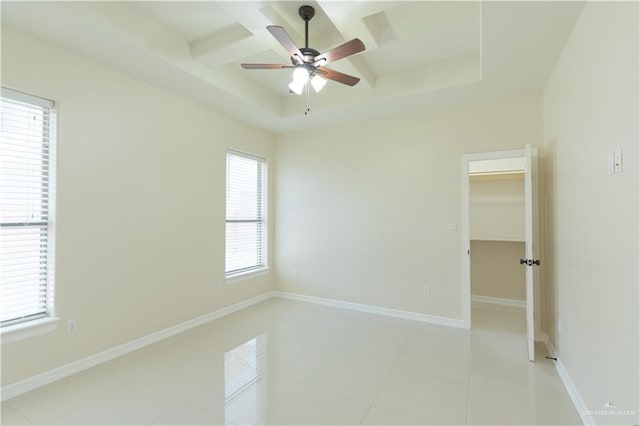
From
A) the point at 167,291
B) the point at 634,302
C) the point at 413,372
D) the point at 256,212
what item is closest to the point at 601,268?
the point at 634,302

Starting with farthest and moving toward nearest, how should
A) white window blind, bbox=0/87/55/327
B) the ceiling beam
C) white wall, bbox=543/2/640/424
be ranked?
1. the ceiling beam
2. white window blind, bbox=0/87/55/327
3. white wall, bbox=543/2/640/424

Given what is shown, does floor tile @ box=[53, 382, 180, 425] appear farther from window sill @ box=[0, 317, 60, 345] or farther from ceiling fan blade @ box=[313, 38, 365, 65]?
ceiling fan blade @ box=[313, 38, 365, 65]

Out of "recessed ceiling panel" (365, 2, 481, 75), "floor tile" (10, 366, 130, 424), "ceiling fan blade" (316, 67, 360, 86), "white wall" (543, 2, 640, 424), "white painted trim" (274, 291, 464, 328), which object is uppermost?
"recessed ceiling panel" (365, 2, 481, 75)

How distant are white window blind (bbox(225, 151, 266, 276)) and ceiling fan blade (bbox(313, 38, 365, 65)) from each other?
2.44 metres

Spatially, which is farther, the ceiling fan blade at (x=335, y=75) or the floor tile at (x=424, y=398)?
the ceiling fan blade at (x=335, y=75)

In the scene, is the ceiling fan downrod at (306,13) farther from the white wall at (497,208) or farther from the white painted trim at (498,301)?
the white painted trim at (498,301)

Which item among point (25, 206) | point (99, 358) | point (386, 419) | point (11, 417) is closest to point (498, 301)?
point (386, 419)

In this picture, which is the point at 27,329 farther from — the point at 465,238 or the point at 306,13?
the point at 465,238

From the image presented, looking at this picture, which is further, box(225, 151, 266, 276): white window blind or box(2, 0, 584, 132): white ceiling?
box(225, 151, 266, 276): white window blind

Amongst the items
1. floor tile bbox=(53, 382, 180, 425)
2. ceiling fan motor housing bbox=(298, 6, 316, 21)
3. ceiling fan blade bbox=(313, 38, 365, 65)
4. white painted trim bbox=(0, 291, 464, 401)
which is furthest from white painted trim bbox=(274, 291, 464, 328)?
ceiling fan motor housing bbox=(298, 6, 316, 21)

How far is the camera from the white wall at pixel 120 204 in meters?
2.45

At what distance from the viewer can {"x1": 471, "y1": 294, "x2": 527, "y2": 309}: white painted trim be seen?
4.33 m

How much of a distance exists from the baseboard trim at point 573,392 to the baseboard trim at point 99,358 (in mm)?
3724

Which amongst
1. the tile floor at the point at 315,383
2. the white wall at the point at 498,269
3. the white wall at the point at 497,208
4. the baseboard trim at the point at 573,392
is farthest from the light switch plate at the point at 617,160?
the white wall at the point at 498,269
